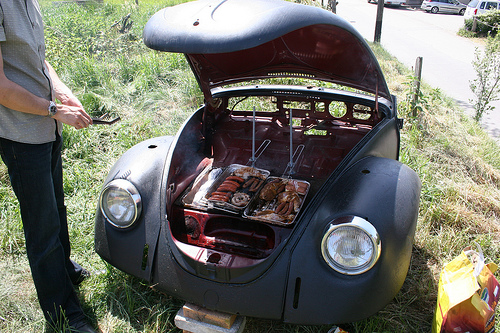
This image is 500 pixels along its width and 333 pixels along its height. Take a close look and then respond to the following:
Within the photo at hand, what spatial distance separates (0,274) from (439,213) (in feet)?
12.2

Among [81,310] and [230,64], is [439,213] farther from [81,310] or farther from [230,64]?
[81,310]

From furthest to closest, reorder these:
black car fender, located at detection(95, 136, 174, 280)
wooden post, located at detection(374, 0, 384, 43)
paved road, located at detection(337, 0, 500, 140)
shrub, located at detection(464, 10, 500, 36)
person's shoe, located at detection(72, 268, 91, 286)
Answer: shrub, located at detection(464, 10, 500, 36) → wooden post, located at detection(374, 0, 384, 43) → paved road, located at detection(337, 0, 500, 140) → person's shoe, located at detection(72, 268, 91, 286) → black car fender, located at detection(95, 136, 174, 280)

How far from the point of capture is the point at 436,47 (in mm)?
13062

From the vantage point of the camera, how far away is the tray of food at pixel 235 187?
267 cm

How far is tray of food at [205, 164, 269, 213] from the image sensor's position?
8.76ft

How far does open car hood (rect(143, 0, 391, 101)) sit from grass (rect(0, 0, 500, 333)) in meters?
1.45

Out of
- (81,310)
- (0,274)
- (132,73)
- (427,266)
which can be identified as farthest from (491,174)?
(132,73)

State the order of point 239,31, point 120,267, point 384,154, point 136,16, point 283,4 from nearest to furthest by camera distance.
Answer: point 239,31 → point 283,4 → point 120,267 → point 384,154 → point 136,16

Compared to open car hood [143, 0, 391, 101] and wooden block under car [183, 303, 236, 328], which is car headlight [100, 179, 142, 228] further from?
open car hood [143, 0, 391, 101]

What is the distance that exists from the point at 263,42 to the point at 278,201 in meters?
1.19

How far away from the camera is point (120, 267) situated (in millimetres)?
2486

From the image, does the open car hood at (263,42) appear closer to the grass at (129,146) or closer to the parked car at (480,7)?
the grass at (129,146)

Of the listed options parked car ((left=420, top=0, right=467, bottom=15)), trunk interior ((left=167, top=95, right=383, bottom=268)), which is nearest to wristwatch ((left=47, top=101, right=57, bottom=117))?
trunk interior ((left=167, top=95, right=383, bottom=268))

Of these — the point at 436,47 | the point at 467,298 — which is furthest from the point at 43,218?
the point at 436,47
